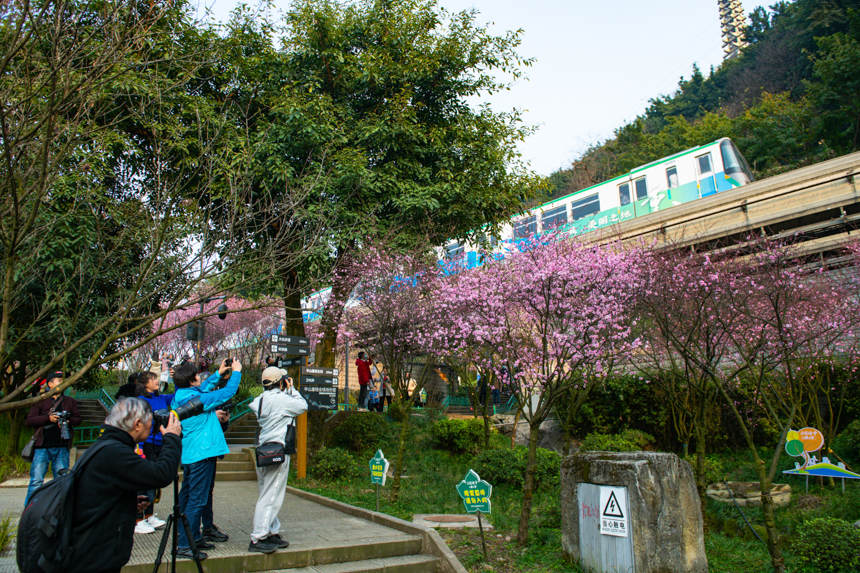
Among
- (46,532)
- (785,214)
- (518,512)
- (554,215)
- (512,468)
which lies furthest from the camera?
(554,215)

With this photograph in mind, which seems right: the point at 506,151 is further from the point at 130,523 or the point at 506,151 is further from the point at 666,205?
the point at 130,523

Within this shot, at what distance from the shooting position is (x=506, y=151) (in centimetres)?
1368

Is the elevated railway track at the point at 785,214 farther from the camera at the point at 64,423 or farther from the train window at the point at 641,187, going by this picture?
the camera at the point at 64,423

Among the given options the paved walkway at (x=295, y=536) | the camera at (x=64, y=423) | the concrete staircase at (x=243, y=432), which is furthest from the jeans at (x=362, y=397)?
the camera at (x=64, y=423)

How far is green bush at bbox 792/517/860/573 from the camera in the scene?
593 centimetres

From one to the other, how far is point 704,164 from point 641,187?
215cm

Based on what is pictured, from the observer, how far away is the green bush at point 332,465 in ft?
36.3

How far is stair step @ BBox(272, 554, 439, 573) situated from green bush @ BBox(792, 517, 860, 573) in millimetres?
4174

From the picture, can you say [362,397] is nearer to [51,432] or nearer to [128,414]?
[51,432]

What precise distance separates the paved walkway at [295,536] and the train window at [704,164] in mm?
16499

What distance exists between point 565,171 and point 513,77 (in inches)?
1455

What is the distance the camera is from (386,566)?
18.4 feet

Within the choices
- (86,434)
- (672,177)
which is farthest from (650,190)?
(86,434)

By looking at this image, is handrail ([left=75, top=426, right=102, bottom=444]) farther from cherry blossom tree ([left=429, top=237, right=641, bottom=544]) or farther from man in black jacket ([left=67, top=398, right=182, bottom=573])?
man in black jacket ([left=67, top=398, right=182, bottom=573])
